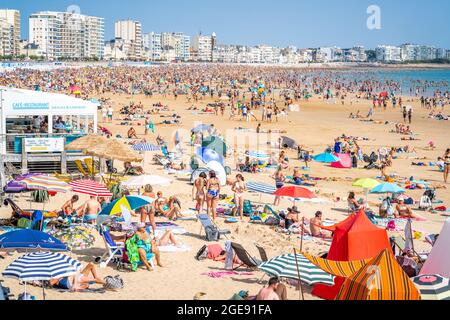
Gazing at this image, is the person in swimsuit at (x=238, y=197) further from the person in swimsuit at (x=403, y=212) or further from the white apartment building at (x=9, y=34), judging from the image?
the white apartment building at (x=9, y=34)

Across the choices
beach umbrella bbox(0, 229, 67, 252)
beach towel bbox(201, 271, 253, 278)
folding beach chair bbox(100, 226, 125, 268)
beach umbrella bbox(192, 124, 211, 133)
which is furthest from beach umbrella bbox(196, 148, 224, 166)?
beach umbrella bbox(0, 229, 67, 252)

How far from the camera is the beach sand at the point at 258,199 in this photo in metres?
8.20

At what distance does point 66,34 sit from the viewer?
175m

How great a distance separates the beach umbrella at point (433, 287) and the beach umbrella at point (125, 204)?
506 cm

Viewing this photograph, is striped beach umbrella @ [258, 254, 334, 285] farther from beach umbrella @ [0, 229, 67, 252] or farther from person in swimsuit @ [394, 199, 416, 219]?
person in swimsuit @ [394, 199, 416, 219]

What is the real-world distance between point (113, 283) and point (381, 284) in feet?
11.0

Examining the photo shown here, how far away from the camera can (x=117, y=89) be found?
174 ft

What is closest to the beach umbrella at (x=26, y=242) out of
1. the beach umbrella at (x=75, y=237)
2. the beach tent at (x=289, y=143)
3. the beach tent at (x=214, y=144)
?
the beach umbrella at (x=75, y=237)

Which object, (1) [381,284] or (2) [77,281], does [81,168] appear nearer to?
(2) [77,281]

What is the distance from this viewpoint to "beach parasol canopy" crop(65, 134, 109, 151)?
553 inches

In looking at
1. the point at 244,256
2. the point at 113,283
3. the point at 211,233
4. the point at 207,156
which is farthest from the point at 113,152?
the point at 113,283

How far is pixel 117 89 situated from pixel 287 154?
33.4 m

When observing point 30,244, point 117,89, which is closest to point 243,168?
point 30,244
